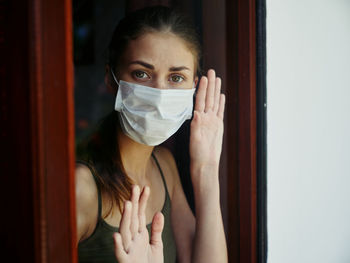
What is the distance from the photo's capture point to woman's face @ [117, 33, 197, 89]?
4.01 ft

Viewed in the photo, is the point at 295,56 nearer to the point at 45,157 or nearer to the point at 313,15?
the point at 313,15

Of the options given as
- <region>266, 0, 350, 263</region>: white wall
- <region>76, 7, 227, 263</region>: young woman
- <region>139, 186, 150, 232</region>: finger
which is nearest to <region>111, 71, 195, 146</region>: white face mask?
<region>76, 7, 227, 263</region>: young woman

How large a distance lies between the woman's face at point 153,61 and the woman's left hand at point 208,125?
13 centimetres

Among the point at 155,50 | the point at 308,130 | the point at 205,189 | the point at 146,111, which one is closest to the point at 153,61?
the point at 155,50

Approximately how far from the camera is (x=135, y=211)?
1019mm

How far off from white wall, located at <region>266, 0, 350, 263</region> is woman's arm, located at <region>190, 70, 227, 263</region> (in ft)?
1.17

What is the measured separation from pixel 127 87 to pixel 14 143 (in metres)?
0.51

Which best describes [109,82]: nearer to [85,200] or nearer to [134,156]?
[134,156]

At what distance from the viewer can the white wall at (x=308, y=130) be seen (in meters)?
1.69

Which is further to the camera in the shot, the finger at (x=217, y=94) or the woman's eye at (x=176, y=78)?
the finger at (x=217, y=94)

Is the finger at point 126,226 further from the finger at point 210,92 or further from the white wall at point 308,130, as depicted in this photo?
the white wall at point 308,130

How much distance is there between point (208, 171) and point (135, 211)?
473 millimetres

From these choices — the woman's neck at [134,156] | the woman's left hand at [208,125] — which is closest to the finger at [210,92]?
the woman's left hand at [208,125]

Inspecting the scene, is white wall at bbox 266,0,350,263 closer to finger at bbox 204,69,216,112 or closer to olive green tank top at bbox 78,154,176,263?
finger at bbox 204,69,216,112
